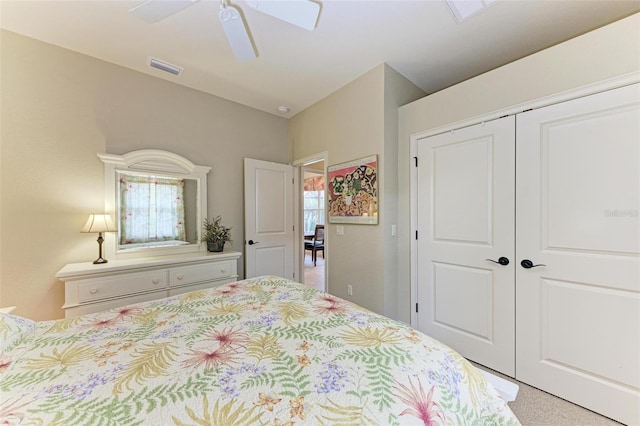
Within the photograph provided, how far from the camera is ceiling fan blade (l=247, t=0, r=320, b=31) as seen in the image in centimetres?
141

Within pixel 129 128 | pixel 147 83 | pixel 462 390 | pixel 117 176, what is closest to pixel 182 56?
pixel 147 83

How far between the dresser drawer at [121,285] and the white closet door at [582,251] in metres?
3.08

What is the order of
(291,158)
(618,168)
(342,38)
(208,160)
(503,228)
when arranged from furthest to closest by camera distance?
(291,158), (208,160), (342,38), (503,228), (618,168)

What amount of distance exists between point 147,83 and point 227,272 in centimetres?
223

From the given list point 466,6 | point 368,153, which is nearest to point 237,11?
point 466,6

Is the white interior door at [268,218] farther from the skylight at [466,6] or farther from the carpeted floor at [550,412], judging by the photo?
the carpeted floor at [550,412]

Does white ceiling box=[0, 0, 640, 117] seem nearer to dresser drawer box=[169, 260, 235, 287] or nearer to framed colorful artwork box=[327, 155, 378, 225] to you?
framed colorful artwork box=[327, 155, 378, 225]

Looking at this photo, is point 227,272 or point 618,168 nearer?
point 618,168

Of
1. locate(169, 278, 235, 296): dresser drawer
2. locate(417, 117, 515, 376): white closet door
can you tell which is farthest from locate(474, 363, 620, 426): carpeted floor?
locate(169, 278, 235, 296): dresser drawer

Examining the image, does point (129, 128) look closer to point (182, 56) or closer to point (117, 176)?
point (117, 176)

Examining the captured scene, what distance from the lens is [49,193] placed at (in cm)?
221

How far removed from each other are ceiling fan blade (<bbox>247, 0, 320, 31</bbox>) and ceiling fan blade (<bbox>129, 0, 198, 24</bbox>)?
381mm

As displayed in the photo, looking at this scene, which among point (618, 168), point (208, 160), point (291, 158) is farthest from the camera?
point (291, 158)

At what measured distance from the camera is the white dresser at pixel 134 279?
2014mm
